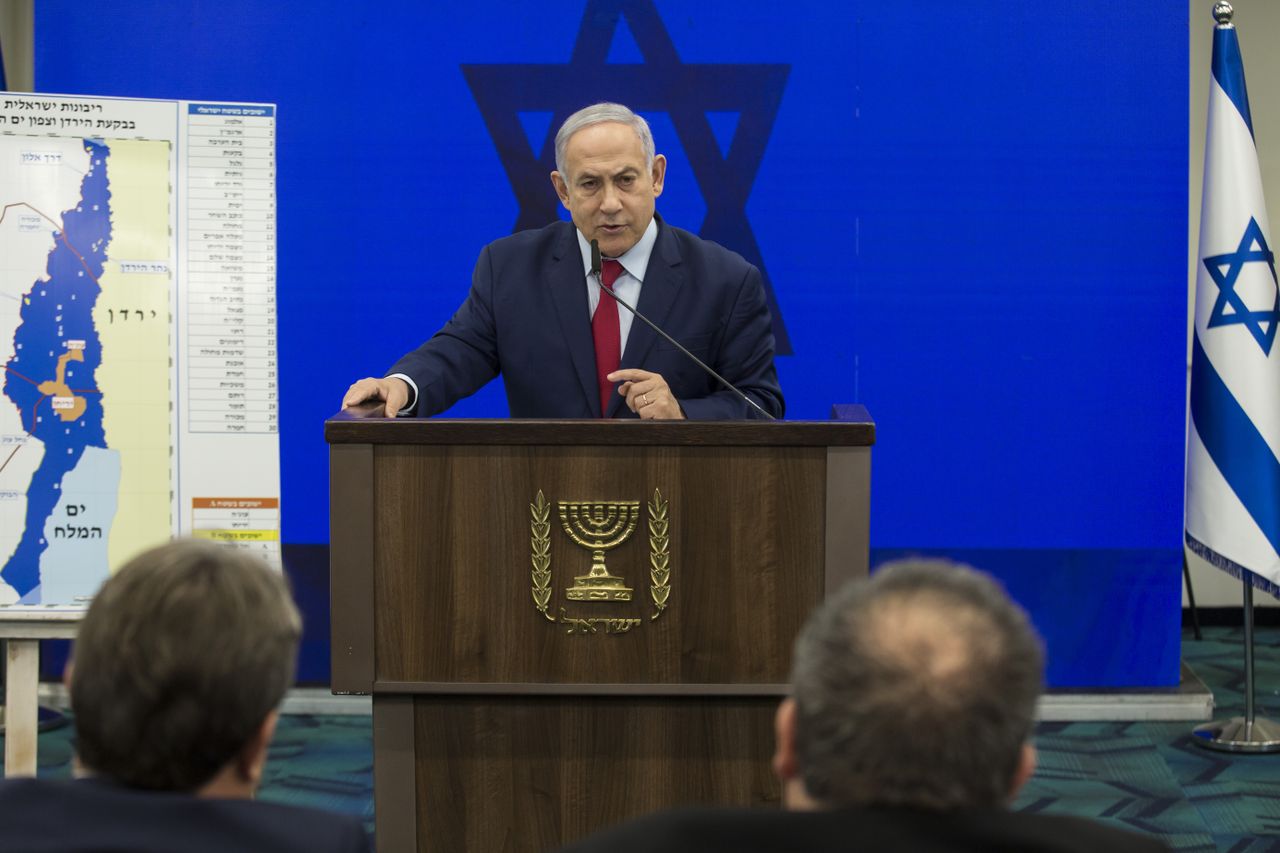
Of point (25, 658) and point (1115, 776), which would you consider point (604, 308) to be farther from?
point (1115, 776)

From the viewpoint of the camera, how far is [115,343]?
3873 millimetres

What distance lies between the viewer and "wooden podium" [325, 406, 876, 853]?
2295 millimetres

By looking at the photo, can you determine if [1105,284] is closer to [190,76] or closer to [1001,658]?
[190,76]

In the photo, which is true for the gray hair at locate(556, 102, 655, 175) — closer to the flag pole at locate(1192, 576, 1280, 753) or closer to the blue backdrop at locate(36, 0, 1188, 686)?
the blue backdrop at locate(36, 0, 1188, 686)

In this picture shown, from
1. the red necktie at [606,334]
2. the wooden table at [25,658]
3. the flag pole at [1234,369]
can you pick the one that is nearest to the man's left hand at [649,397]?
the red necktie at [606,334]

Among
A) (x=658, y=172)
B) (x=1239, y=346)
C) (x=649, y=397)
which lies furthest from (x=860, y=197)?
(x=649, y=397)

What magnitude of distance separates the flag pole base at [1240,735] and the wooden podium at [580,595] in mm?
2656

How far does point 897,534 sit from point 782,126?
1.35 metres

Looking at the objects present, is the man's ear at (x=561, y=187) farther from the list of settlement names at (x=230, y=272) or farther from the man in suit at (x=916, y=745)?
the man in suit at (x=916, y=745)

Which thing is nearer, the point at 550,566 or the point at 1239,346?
the point at 550,566

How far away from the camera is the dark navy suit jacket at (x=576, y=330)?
296cm

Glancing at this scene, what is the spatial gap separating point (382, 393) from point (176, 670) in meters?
1.53

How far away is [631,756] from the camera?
2355 millimetres

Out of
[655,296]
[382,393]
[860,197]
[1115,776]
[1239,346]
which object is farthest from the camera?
[860,197]
